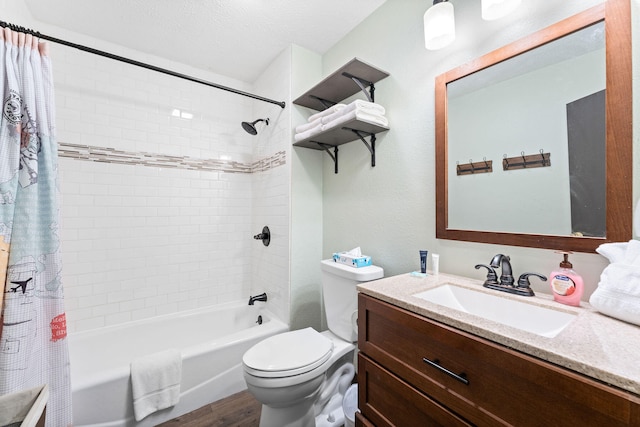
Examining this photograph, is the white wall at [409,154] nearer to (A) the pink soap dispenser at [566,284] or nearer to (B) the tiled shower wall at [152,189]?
(A) the pink soap dispenser at [566,284]

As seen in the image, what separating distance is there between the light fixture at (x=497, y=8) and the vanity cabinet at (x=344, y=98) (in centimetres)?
58

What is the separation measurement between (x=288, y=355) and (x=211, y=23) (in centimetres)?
210

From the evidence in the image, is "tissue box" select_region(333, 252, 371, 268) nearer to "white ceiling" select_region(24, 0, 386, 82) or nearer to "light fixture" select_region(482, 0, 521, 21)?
"light fixture" select_region(482, 0, 521, 21)

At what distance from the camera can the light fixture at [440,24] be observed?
1144 millimetres

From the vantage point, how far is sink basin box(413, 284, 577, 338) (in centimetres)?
83

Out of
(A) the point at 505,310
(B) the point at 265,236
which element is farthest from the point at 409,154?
(B) the point at 265,236

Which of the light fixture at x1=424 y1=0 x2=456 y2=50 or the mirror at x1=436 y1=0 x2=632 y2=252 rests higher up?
the light fixture at x1=424 y1=0 x2=456 y2=50

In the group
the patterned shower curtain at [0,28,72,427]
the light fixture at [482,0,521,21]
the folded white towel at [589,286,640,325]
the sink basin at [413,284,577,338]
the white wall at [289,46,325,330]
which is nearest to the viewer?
the folded white towel at [589,286,640,325]

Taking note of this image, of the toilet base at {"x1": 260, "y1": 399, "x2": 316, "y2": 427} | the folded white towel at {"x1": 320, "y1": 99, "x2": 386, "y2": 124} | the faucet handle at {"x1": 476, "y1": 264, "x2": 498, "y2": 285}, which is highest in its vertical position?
the folded white towel at {"x1": 320, "y1": 99, "x2": 386, "y2": 124}

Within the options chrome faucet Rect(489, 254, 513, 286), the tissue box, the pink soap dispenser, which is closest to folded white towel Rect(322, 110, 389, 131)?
the tissue box

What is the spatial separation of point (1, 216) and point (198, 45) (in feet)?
5.34

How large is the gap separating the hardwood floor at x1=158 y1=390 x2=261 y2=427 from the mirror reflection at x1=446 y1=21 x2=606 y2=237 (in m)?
1.56

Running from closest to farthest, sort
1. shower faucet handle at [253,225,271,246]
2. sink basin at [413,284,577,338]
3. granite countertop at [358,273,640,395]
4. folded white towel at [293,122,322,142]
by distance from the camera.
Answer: granite countertop at [358,273,640,395]
sink basin at [413,284,577,338]
folded white towel at [293,122,322,142]
shower faucet handle at [253,225,271,246]

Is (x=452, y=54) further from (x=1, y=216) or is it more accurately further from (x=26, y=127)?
(x=1, y=216)
